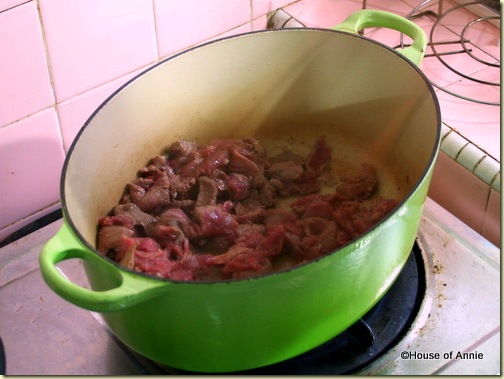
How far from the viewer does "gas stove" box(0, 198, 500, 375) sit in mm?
792

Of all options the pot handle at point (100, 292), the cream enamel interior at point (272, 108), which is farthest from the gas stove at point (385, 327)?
the pot handle at point (100, 292)

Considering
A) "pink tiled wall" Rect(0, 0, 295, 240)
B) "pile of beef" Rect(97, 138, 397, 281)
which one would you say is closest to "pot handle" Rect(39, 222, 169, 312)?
"pile of beef" Rect(97, 138, 397, 281)

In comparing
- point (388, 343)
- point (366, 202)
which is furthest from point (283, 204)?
point (388, 343)

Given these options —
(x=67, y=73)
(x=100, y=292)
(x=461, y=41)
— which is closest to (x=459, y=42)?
(x=461, y=41)

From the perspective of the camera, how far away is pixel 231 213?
940 millimetres

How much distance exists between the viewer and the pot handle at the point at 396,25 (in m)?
0.90

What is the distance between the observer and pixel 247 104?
1.04 metres

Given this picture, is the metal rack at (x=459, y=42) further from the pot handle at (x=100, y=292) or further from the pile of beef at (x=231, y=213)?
the pot handle at (x=100, y=292)

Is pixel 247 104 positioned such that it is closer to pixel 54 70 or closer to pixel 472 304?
pixel 54 70

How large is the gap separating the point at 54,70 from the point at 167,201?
248mm

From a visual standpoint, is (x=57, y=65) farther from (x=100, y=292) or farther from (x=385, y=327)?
(x=385, y=327)

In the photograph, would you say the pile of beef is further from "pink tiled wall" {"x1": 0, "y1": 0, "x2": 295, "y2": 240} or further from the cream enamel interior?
"pink tiled wall" {"x1": 0, "y1": 0, "x2": 295, "y2": 240}

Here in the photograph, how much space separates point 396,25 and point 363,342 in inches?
17.2

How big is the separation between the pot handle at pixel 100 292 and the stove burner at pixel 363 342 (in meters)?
0.21
